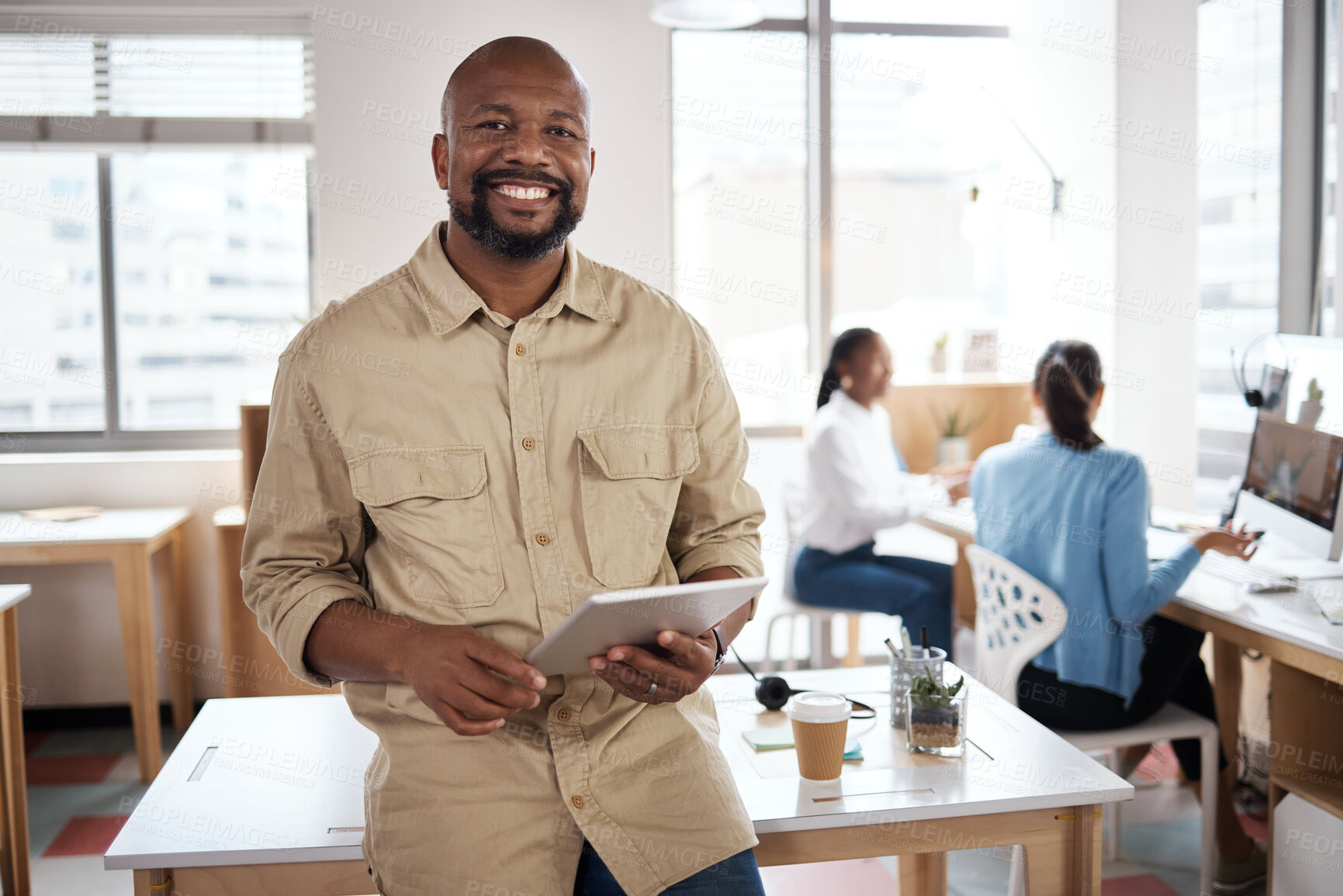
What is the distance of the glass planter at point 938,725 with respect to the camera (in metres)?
1.63

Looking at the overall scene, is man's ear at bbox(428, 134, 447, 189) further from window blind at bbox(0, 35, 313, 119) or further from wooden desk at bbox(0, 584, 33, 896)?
window blind at bbox(0, 35, 313, 119)

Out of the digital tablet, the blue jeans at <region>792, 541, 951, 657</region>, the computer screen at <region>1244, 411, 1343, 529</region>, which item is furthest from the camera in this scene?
the blue jeans at <region>792, 541, 951, 657</region>

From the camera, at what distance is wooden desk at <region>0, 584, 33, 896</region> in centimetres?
249

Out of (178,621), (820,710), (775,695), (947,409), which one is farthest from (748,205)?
(820,710)

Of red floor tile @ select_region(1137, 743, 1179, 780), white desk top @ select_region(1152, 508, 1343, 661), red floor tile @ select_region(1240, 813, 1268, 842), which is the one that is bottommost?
red floor tile @ select_region(1240, 813, 1268, 842)

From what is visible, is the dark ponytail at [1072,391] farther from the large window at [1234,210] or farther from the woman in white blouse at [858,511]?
the large window at [1234,210]

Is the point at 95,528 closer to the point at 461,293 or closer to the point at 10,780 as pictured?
the point at 10,780

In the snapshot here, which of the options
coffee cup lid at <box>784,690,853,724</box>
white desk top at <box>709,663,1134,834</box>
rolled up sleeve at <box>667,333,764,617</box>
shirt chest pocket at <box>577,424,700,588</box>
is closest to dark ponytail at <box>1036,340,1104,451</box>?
white desk top at <box>709,663,1134,834</box>

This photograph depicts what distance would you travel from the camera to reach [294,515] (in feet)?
4.27

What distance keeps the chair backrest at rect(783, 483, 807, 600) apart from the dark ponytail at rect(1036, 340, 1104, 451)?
47.2 inches

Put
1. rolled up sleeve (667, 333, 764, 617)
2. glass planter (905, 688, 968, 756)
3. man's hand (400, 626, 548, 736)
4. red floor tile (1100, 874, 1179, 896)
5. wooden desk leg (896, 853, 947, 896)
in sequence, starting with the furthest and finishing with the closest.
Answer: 1. red floor tile (1100, 874, 1179, 896)
2. wooden desk leg (896, 853, 947, 896)
3. glass planter (905, 688, 968, 756)
4. rolled up sleeve (667, 333, 764, 617)
5. man's hand (400, 626, 548, 736)

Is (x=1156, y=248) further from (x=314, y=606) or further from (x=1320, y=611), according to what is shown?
(x=314, y=606)

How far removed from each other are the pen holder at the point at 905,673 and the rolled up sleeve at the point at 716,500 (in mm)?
381

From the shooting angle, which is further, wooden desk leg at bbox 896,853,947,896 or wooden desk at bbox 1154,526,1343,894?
wooden desk at bbox 1154,526,1343,894
